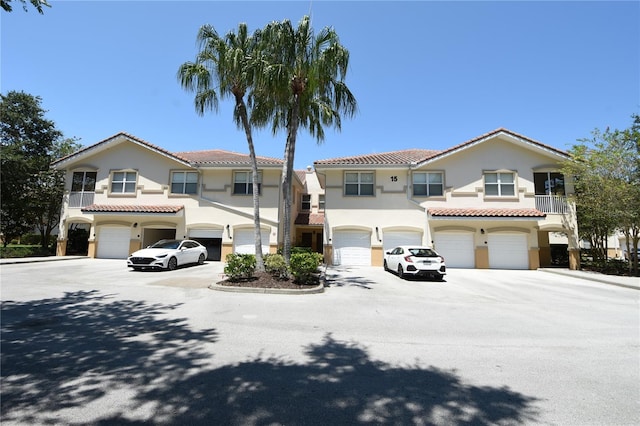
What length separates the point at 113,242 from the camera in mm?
20969

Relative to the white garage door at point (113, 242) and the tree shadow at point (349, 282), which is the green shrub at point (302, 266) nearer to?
the tree shadow at point (349, 282)

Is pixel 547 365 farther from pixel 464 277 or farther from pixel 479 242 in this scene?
pixel 479 242

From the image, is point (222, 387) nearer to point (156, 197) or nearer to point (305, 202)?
point (156, 197)

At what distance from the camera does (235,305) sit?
8.00m

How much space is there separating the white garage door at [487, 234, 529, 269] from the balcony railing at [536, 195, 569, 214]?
2139 mm

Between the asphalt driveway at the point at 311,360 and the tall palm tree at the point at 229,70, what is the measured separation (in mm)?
5400

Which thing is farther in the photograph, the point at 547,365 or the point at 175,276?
the point at 175,276

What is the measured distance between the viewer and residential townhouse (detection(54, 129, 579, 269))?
18.8m

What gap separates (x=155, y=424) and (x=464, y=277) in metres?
14.5

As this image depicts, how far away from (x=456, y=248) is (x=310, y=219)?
11294mm

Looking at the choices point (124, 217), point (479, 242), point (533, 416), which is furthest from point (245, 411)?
point (124, 217)

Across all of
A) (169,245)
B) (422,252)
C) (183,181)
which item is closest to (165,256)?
(169,245)

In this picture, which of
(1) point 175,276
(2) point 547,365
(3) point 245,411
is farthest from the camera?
(1) point 175,276

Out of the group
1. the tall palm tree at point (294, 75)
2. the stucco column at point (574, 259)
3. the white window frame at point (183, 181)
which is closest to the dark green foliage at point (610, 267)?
the stucco column at point (574, 259)
